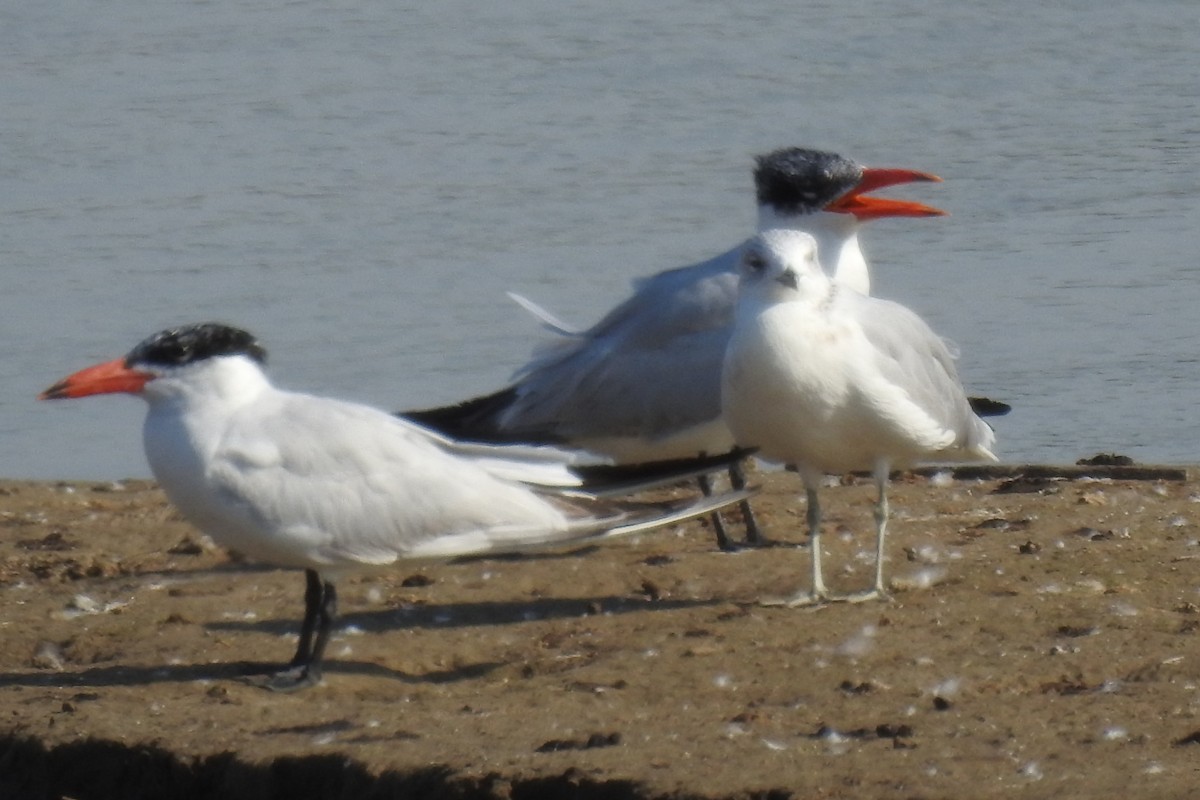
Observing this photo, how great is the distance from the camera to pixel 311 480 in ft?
17.6

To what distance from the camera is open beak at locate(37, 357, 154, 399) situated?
5422 mm

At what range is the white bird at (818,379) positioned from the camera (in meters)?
5.82

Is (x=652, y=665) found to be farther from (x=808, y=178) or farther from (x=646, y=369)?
(x=808, y=178)

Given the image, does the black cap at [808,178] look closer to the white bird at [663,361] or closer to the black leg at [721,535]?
the white bird at [663,361]

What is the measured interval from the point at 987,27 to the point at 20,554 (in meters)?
9.77

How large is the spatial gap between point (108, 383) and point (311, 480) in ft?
1.83

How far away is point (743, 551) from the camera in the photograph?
6773mm

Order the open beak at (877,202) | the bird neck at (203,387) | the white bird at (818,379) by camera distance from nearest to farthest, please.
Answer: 1. the bird neck at (203,387)
2. the white bird at (818,379)
3. the open beak at (877,202)

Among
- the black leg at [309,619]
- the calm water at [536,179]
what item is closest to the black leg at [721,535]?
the black leg at [309,619]

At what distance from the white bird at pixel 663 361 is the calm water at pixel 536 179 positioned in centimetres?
186

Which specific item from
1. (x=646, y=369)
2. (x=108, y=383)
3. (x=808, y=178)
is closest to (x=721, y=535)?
(x=646, y=369)

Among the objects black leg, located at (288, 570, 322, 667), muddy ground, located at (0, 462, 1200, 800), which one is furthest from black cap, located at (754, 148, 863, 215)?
black leg, located at (288, 570, 322, 667)

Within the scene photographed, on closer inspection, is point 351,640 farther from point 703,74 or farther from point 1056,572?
point 703,74

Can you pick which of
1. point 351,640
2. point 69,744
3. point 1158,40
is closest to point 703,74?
point 1158,40
